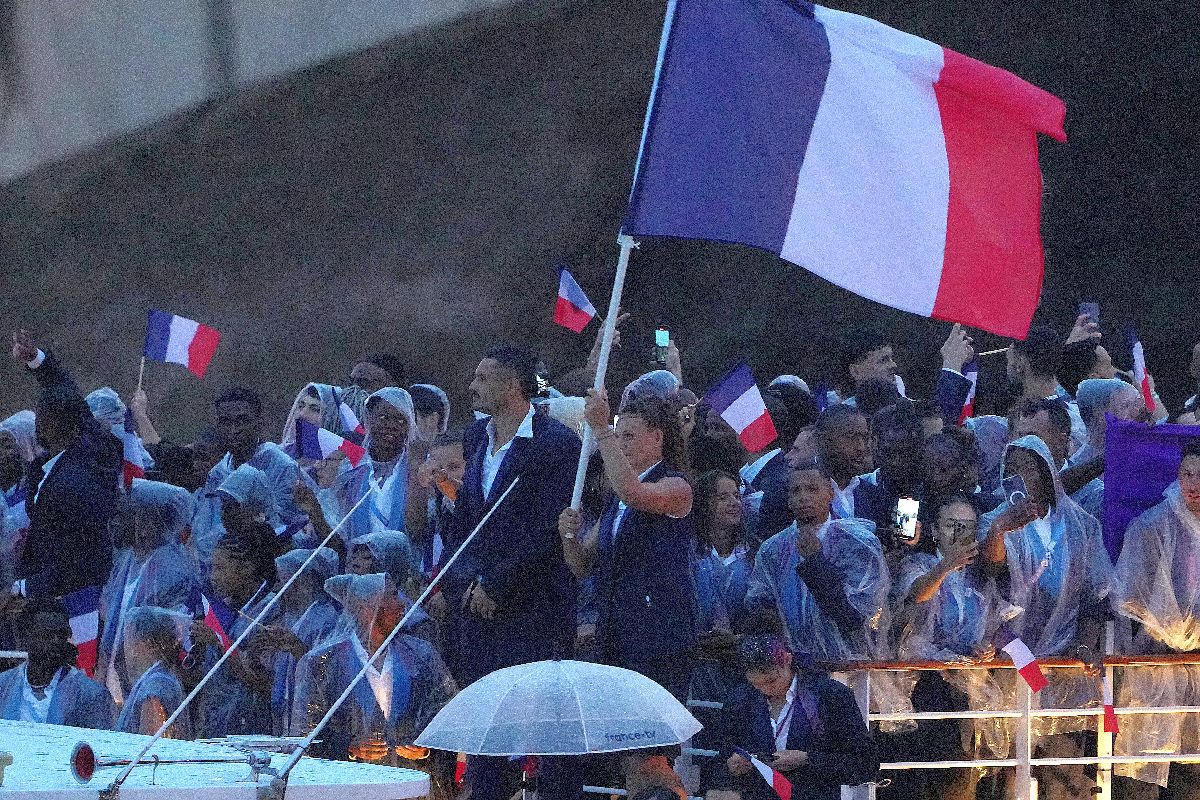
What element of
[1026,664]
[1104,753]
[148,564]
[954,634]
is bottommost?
[1104,753]

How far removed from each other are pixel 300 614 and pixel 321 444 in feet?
4.44

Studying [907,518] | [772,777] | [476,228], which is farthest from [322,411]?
[772,777]

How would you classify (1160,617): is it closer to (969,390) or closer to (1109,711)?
(1109,711)

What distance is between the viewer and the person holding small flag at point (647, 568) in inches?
270

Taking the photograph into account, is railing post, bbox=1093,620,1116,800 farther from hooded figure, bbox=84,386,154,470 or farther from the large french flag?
hooded figure, bbox=84,386,154,470

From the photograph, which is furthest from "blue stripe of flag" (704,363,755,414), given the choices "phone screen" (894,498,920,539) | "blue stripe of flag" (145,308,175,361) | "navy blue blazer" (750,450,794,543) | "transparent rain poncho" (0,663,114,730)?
"blue stripe of flag" (145,308,175,361)

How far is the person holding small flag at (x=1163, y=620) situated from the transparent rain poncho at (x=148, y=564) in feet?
13.3

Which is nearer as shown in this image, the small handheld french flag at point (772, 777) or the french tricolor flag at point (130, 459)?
the small handheld french flag at point (772, 777)

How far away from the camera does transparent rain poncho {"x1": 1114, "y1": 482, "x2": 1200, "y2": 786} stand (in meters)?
7.97

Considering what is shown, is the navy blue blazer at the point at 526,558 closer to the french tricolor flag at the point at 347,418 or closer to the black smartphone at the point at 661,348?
the french tricolor flag at the point at 347,418

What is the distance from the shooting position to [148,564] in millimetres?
8875

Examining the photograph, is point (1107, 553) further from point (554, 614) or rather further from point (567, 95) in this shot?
point (567, 95)

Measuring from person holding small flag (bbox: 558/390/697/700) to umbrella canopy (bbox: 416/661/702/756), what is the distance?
0.72 meters

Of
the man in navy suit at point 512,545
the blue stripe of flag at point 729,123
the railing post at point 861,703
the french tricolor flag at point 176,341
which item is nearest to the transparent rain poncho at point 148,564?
the man in navy suit at point 512,545
